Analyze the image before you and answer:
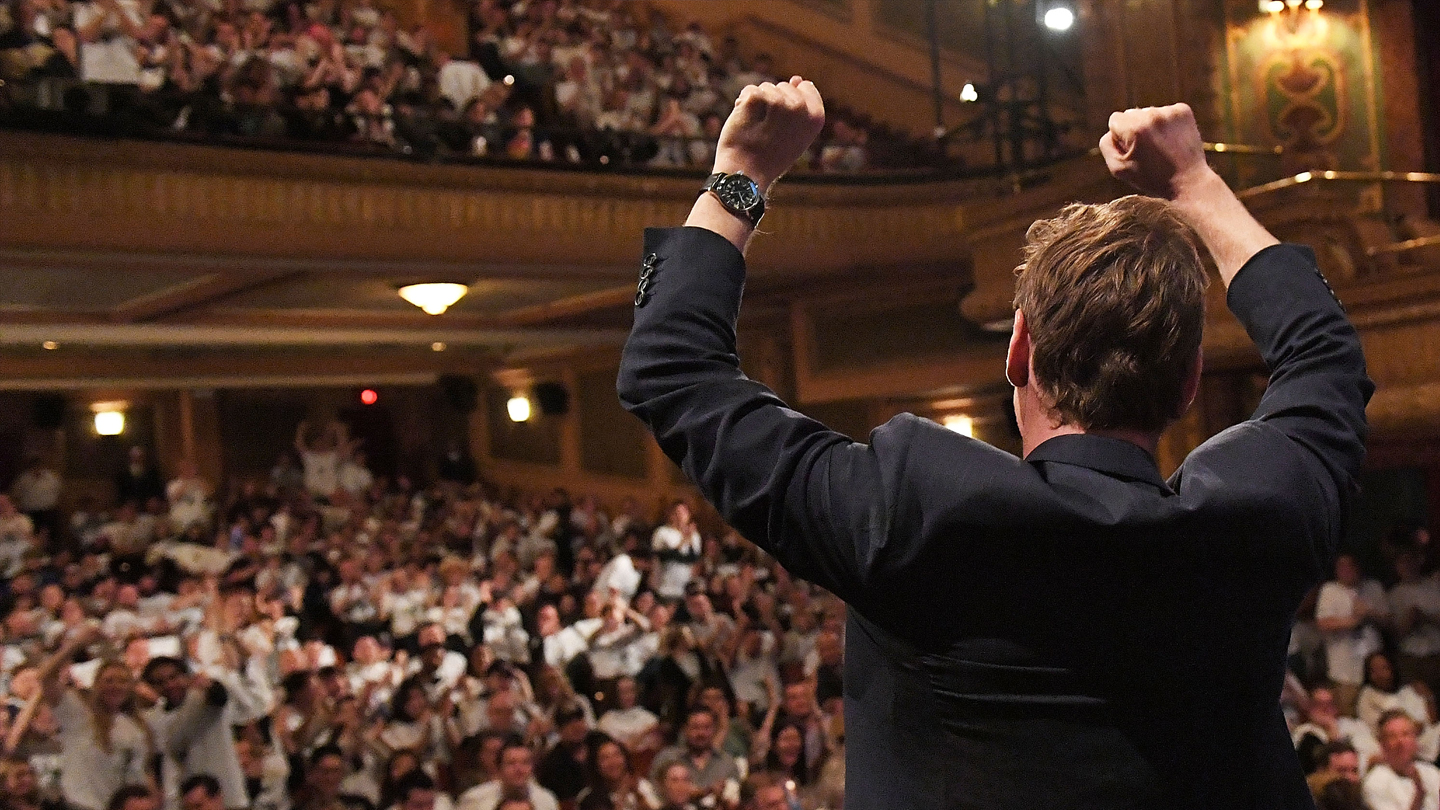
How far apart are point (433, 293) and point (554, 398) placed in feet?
19.4

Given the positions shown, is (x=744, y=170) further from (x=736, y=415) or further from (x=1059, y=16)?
(x=1059, y=16)

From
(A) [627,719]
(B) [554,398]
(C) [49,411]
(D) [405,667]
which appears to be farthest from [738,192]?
(C) [49,411]

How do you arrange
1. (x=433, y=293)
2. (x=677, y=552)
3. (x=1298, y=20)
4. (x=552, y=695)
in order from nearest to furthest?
(x=552, y=695) < (x=433, y=293) < (x=1298, y=20) < (x=677, y=552)

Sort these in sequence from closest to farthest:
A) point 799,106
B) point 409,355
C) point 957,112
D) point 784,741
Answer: point 799,106 < point 784,741 < point 957,112 < point 409,355

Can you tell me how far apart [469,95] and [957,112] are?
530 centimetres

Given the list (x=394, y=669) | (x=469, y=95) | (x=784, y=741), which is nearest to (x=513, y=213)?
(x=469, y=95)

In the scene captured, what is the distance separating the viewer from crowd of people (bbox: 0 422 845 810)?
4.83 meters

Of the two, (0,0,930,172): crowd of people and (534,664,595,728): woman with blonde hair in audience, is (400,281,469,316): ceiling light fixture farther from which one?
(534,664,595,728): woman with blonde hair in audience

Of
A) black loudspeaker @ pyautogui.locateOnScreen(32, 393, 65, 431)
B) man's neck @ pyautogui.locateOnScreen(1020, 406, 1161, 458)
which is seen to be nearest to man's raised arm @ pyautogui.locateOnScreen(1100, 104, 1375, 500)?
man's neck @ pyautogui.locateOnScreen(1020, 406, 1161, 458)

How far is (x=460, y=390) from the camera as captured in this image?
1555cm

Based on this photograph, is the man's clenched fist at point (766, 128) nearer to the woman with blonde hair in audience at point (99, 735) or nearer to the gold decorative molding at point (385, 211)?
the woman with blonde hair in audience at point (99, 735)

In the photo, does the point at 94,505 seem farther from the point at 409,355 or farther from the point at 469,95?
the point at 469,95

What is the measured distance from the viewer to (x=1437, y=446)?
303 inches

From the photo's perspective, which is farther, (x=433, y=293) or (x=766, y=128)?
(x=433, y=293)
